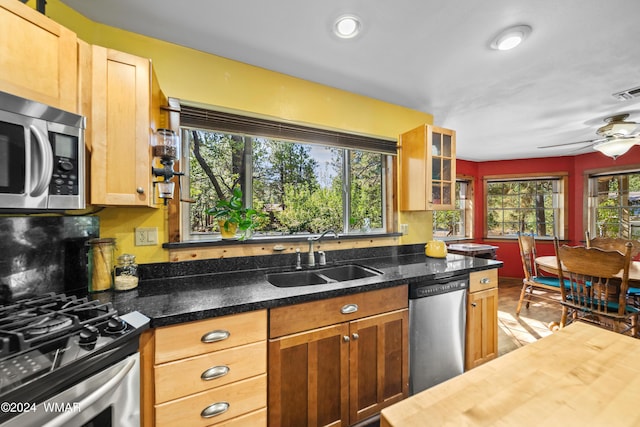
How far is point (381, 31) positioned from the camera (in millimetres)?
1627

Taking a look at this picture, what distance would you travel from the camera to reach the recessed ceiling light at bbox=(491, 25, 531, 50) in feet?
5.19

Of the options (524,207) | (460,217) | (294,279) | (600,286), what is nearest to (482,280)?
(600,286)

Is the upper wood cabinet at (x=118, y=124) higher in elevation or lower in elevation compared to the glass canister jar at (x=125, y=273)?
higher

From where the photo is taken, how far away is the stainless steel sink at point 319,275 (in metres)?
1.94

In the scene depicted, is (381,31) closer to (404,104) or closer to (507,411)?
(404,104)

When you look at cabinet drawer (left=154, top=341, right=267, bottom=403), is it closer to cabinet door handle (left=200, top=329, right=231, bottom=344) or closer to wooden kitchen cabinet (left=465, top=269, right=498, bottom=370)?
cabinet door handle (left=200, top=329, right=231, bottom=344)

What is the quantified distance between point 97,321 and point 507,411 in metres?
1.33

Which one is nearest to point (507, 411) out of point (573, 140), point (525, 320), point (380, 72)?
point (380, 72)

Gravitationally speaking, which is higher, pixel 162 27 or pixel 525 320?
pixel 162 27

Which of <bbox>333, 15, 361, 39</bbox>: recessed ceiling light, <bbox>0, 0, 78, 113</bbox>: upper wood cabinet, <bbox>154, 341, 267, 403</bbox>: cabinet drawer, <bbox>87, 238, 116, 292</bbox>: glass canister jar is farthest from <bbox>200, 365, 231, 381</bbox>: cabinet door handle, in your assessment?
<bbox>333, 15, 361, 39</bbox>: recessed ceiling light

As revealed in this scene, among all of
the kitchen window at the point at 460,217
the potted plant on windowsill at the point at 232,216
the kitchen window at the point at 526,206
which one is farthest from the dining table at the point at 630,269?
the potted plant on windowsill at the point at 232,216

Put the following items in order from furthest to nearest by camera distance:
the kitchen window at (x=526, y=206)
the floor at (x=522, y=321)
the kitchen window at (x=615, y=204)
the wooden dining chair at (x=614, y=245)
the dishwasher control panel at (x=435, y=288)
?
the kitchen window at (x=526, y=206), the kitchen window at (x=615, y=204), the wooden dining chair at (x=614, y=245), the floor at (x=522, y=321), the dishwasher control panel at (x=435, y=288)

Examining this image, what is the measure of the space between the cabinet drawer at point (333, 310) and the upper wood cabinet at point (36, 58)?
134cm

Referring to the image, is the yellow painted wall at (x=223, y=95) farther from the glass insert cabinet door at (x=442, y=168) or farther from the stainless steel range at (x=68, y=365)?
the stainless steel range at (x=68, y=365)
